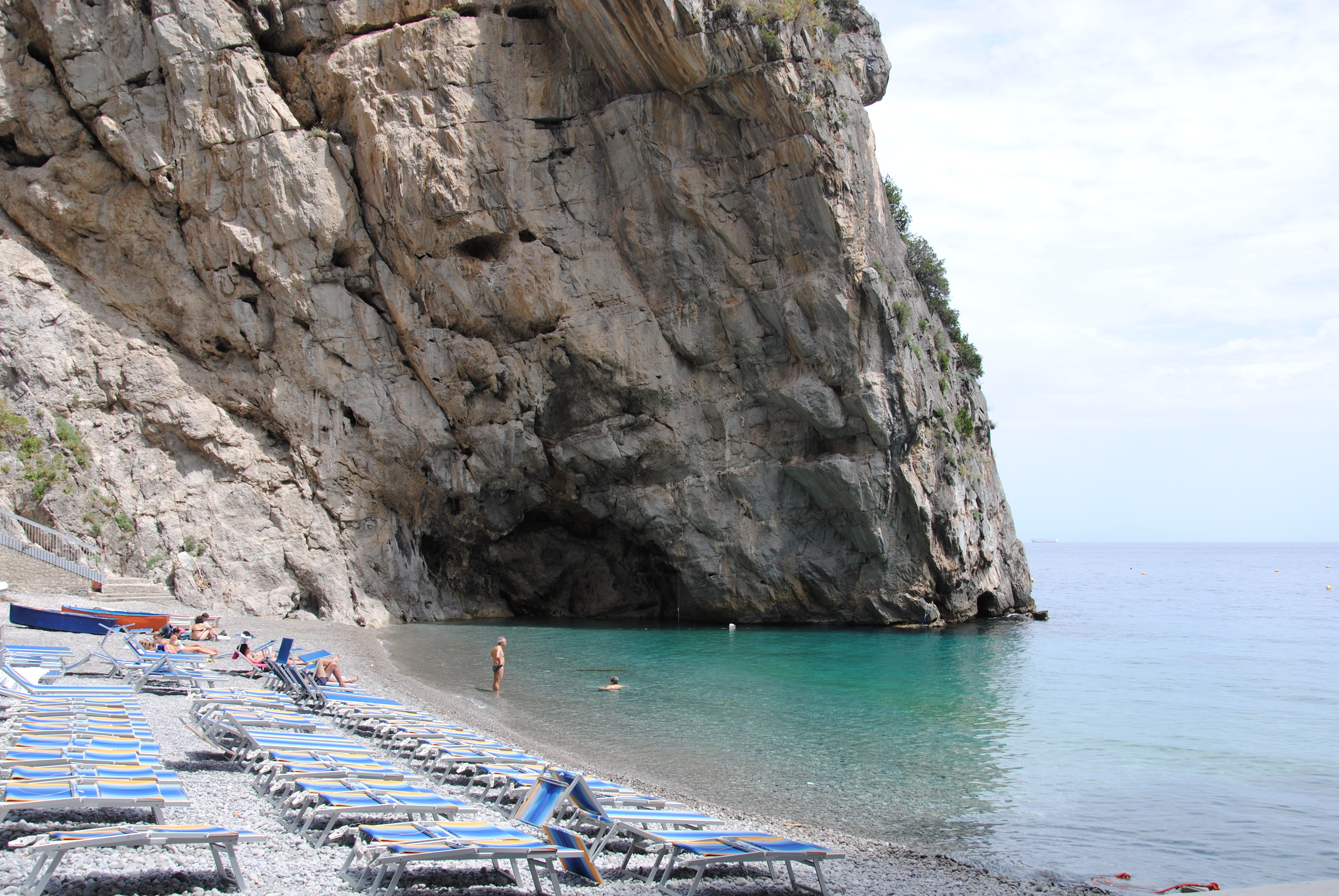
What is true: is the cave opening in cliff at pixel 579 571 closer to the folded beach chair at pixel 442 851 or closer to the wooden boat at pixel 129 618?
the wooden boat at pixel 129 618

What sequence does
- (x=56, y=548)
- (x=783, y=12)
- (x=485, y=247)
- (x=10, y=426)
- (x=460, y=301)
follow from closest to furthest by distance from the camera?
1. (x=56, y=548)
2. (x=10, y=426)
3. (x=783, y=12)
4. (x=460, y=301)
5. (x=485, y=247)

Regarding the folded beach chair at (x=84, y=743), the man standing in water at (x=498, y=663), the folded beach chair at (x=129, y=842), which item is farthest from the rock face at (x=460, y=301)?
the folded beach chair at (x=129, y=842)

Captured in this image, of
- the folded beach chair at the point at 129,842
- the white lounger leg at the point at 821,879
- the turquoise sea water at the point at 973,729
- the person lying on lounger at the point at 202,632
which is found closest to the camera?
the folded beach chair at the point at 129,842

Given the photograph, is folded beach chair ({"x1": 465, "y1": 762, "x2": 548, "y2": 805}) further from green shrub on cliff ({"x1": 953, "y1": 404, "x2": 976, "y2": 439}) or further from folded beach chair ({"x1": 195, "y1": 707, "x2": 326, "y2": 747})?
green shrub on cliff ({"x1": 953, "y1": 404, "x2": 976, "y2": 439})

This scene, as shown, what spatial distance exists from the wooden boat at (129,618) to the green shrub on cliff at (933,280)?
28.6m

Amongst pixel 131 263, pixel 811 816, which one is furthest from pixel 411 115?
pixel 811 816

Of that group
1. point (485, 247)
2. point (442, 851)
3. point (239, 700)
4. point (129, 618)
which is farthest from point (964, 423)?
point (442, 851)

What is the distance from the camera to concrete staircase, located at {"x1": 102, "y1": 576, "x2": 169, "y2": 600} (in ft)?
69.2

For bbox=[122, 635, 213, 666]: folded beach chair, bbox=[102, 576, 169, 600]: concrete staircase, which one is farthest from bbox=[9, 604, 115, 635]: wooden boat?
bbox=[102, 576, 169, 600]: concrete staircase

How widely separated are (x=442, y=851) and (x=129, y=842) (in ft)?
5.83

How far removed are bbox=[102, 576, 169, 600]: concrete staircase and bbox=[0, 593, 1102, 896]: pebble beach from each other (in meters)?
8.35

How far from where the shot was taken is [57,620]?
55.3ft

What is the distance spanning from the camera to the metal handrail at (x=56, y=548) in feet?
66.7

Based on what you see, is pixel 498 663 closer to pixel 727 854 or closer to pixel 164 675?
pixel 164 675
